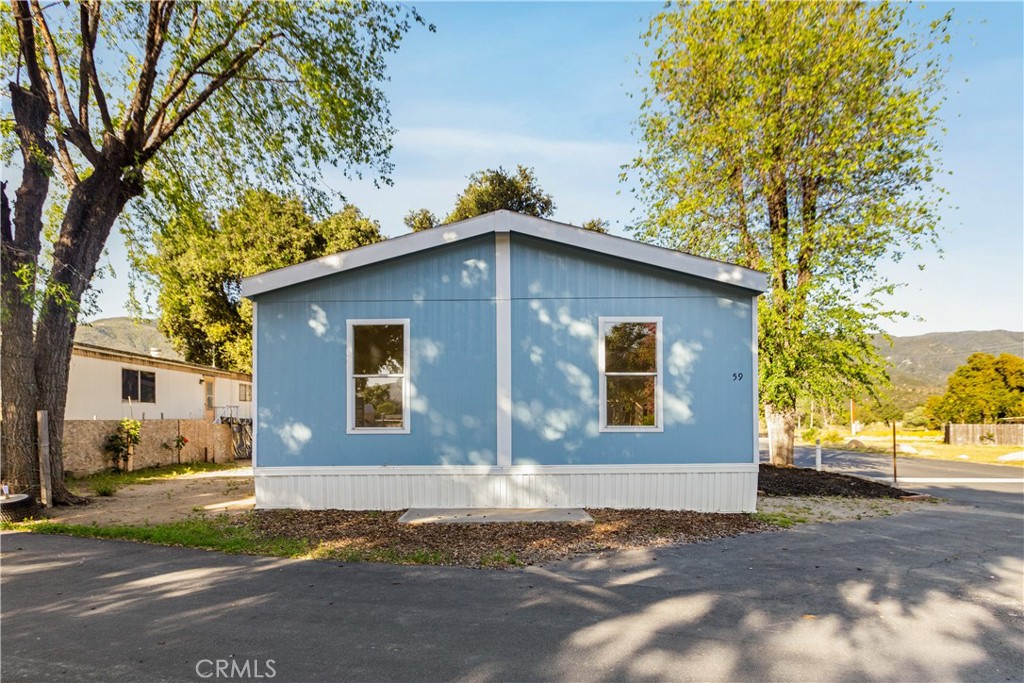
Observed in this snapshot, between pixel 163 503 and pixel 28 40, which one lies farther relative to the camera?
pixel 163 503

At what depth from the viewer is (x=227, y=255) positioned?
21.2m

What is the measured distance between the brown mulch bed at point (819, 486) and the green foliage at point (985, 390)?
69.9ft

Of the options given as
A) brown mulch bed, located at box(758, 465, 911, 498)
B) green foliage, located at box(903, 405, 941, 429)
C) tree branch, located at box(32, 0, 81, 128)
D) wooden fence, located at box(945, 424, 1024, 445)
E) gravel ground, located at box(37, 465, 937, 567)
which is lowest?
green foliage, located at box(903, 405, 941, 429)

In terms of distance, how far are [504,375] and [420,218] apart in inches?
721

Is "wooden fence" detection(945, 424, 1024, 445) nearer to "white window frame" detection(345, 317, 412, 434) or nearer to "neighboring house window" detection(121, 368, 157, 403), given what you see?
"white window frame" detection(345, 317, 412, 434)

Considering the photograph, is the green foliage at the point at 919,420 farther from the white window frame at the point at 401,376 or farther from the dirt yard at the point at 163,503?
the dirt yard at the point at 163,503

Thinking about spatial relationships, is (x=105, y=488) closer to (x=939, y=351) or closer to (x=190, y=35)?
(x=190, y=35)

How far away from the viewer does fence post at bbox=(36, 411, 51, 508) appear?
9039mm

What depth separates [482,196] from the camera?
2350 centimetres

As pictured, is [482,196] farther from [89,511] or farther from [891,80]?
[89,511]

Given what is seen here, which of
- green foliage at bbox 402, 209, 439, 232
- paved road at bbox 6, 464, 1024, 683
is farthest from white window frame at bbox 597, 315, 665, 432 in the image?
green foliage at bbox 402, 209, 439, 232

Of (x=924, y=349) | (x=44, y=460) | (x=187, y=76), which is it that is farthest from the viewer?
(x=924, y=349)

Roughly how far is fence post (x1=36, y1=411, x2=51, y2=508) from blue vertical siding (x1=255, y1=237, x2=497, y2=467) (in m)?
3.48

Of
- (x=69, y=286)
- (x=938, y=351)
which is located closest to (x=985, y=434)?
(x=69, y=286)
